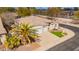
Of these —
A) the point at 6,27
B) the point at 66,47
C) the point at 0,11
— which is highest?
the point at 0,11

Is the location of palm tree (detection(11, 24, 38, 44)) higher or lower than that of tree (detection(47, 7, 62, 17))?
lower

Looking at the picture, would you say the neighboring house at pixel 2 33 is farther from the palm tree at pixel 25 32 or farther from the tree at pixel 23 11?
the tree at pixel 23 11

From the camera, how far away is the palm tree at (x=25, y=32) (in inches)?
131

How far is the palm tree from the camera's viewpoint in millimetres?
3338

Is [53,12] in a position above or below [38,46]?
above

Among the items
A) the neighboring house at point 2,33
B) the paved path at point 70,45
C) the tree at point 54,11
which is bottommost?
the paved path at point 70,45

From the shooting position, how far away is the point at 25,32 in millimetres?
3338

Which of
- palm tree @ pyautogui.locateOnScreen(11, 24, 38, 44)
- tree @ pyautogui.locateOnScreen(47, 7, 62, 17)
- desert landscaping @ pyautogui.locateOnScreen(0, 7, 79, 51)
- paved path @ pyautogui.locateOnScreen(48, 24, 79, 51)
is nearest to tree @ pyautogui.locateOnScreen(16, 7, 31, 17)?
desert landscaping @ pyautogui.locateOnScreen(0, 7, 79, 51)

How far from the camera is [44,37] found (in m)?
3.33

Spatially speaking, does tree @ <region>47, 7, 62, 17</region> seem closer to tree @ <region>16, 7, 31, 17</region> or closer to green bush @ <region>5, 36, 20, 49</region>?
tree @ <region>16, 7, 31, 17</region>

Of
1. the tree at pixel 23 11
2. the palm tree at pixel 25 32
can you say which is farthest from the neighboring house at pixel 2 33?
the tree at pixel 23 11

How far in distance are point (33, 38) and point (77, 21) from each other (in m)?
0.64
